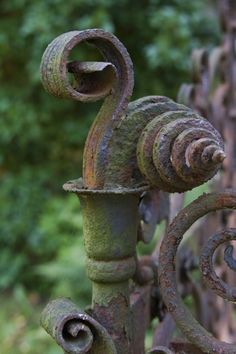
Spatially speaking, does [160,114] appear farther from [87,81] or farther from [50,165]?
[50,165]

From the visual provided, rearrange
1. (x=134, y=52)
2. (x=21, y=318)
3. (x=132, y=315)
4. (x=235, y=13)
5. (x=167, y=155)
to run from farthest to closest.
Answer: (x=134, y=52), (x=21, y=318), (x=235, y=13), (x=132, y=315), (x=167, y=155)

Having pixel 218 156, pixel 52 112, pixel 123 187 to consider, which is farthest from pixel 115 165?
pixel 52 112

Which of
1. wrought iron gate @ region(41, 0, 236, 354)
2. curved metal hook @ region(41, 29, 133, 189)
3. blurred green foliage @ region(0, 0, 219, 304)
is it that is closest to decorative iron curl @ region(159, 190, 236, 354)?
wrought iron gate @ region(41, 0, 236, 354)

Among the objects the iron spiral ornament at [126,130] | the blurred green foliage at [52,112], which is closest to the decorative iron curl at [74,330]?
the iron spiral ornament at [126,130]

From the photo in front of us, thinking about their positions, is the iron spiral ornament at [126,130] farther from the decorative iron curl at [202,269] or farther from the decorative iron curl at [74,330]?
the decorative iron curl at [74,330]

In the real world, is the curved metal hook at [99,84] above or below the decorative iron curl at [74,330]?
above

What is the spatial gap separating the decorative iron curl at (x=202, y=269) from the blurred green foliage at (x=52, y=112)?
2596 millimetres

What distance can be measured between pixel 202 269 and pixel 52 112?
3225 millimetres

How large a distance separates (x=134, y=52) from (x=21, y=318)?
5.70 ft

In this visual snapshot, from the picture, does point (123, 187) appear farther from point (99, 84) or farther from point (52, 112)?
point (52, 112)

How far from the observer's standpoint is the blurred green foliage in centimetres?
343

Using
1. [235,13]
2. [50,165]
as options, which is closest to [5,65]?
[50,165]

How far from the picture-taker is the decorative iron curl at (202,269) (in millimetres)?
721

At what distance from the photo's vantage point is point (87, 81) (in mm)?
728
